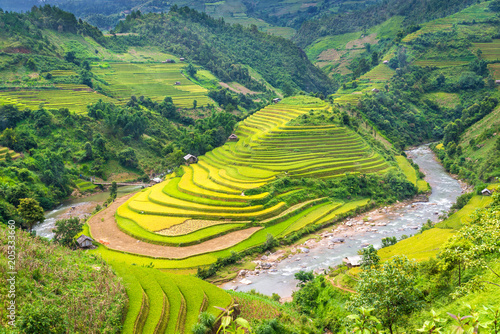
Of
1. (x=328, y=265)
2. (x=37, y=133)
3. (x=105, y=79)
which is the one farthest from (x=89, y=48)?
(x=328, y=265)

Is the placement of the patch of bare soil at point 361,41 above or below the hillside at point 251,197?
above

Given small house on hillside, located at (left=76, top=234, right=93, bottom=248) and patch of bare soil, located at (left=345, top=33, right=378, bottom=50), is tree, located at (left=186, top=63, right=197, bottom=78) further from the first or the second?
small house on hillside, located at (left=76, top=234, right=93, bottom=248)

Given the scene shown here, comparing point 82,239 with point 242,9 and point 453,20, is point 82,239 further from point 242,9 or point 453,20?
point 242,9

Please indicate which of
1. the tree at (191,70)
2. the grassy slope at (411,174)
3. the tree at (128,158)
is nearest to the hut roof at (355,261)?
the grassy slope at (411,174)

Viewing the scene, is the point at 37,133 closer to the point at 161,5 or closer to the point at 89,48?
the point at 89,48

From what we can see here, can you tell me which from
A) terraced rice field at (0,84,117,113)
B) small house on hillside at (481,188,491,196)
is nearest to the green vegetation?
small house on hillside at (481,188,491,196)

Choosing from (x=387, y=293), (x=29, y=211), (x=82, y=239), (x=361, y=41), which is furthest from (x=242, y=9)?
(x=387, y=293)

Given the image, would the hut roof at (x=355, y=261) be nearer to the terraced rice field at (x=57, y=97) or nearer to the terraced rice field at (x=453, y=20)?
the terraced rice field at (x=57, y=97)
